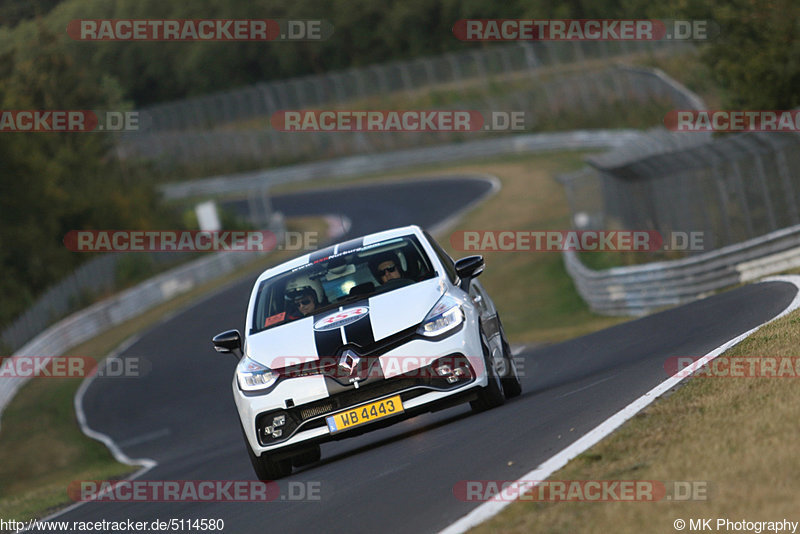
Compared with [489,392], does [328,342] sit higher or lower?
higher

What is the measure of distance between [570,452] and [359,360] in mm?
2492

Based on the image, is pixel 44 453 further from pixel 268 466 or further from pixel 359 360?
pixel 359 360

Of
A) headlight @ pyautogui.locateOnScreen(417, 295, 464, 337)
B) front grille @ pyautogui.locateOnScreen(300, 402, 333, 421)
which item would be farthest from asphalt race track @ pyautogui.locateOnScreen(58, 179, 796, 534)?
headlight @ pyautogui.locateOnScreen(417, 295, 464, 337)

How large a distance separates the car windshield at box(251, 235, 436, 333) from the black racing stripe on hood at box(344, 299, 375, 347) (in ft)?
1.85

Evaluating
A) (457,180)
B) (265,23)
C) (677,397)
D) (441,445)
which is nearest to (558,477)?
(677,397)

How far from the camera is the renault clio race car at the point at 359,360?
8836mm

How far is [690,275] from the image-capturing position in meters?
19.9

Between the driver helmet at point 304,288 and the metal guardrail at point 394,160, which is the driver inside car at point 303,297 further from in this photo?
the metal guardrail at point 394,160

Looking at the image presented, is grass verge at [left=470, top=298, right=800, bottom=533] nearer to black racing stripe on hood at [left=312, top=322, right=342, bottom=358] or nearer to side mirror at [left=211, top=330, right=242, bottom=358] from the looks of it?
black racing stripe on hood at [left=312, top=322, right=342, bottom=358]

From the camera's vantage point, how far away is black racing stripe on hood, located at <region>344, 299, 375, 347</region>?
891cm

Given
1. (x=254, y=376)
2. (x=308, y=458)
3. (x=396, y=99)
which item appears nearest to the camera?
(x=254, y=376)

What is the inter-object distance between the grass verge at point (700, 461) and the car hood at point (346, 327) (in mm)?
2309

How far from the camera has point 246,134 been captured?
237 feet

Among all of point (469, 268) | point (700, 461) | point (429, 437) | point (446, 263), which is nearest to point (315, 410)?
point (429, 437)
